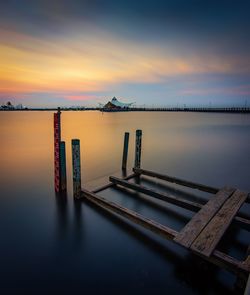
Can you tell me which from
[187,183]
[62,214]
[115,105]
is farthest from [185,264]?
[115,105]

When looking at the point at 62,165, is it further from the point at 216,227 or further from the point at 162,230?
the point at 216,227

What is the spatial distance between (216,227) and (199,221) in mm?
318

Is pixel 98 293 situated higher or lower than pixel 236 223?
lower

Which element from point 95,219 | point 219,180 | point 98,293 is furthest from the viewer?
point 219,180

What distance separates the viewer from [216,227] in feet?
11.7

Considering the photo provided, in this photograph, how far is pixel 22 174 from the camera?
332 inches

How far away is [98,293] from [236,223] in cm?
322

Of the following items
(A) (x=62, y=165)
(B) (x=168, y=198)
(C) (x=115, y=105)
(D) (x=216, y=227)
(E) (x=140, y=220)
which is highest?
(C) (x=115, y=105)

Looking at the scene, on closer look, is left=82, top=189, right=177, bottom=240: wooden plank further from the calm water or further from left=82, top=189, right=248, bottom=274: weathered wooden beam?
the calm water

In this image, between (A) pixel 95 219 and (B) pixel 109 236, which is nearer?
(B) pixel 109 236

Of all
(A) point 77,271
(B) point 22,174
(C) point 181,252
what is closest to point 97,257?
(A) point 77,271

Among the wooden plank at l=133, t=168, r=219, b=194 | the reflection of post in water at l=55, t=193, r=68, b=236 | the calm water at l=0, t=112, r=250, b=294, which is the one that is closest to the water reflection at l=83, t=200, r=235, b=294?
the calm water at l=0, t=112, r=250, b=294

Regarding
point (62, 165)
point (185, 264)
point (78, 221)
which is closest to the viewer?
point (185, 264)

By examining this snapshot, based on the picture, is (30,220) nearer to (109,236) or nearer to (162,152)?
(109,236)
